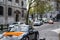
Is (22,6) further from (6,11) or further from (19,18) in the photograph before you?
(6,11)

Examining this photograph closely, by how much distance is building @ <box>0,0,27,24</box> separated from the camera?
4344 cm

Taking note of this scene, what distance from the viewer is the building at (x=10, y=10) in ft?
143

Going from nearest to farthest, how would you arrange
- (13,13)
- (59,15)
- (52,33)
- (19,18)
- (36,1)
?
(52,33)
(36,1)
(13,13)
(19,18)
(59,15)

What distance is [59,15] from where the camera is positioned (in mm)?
84125

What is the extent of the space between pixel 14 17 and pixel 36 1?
1155 centimetres

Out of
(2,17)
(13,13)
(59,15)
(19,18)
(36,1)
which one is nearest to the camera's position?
(36,1)

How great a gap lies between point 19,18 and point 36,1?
14.1m

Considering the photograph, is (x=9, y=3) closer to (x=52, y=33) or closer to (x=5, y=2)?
(x=5, y=2)

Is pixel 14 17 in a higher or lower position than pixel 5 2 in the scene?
lower

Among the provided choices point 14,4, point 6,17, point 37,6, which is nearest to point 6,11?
point 6,17

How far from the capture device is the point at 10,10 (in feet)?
152

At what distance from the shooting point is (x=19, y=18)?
51.9 metres

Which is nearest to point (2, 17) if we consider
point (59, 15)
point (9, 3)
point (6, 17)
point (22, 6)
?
point (6, 17)

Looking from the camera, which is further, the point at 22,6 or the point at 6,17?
the point at 22,6
